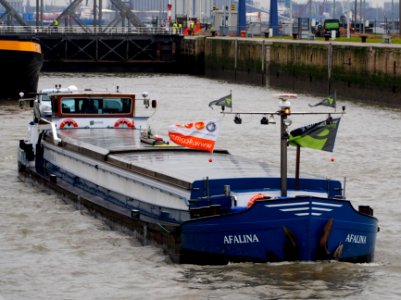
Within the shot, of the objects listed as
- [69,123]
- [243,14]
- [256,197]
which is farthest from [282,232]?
[243,14]

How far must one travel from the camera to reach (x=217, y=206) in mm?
19984

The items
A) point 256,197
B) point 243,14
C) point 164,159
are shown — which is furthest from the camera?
point 243,14

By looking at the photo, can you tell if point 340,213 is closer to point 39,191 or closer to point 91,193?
point 91,193

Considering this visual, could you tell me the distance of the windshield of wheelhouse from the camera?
30125 millimetres

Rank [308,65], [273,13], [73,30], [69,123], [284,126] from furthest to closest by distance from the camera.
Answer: [273,13] < [73,30] < [308,65] < [69,123] < [284,126]

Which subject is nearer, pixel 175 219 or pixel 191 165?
pixel 175 219

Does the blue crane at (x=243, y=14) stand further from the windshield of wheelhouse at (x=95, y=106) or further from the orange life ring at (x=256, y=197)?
the orange life ring at (x=256, y=197)

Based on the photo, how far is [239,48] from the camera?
79.9 meters

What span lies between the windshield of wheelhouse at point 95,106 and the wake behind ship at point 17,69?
28.1 metres

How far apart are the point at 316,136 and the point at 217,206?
76.4 inches

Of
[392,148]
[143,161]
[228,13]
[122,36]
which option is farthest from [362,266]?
[228,13]

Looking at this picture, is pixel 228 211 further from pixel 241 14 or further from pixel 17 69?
pixel 241 14

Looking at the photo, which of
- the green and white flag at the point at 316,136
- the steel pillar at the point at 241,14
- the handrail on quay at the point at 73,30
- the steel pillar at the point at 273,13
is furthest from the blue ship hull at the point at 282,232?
the steel pillar at the point at 241,14

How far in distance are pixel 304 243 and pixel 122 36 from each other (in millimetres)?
69062
